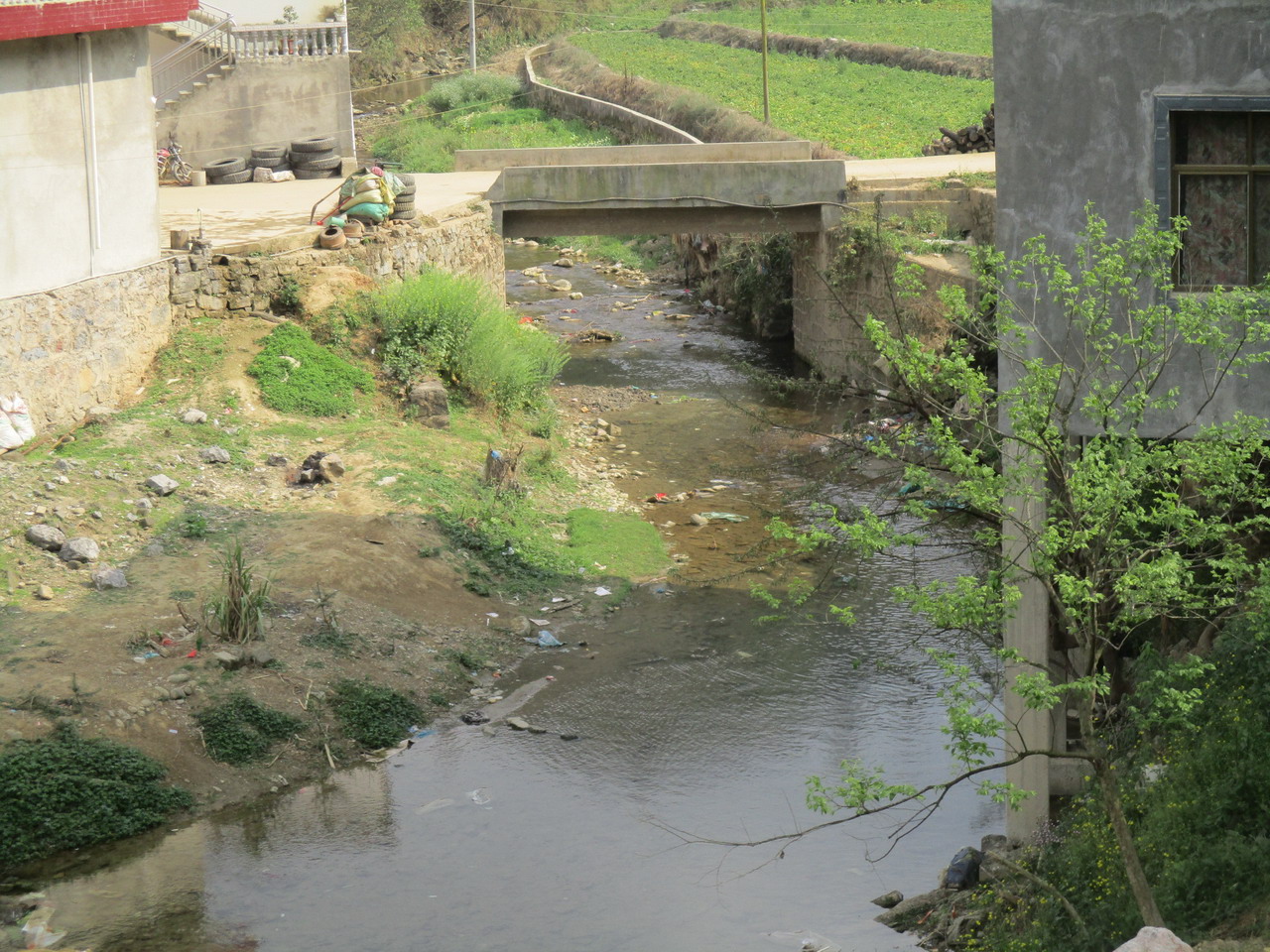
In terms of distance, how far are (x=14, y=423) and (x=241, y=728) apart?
471 centimetres

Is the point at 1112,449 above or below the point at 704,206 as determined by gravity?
below

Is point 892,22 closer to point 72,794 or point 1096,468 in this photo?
point 72,794

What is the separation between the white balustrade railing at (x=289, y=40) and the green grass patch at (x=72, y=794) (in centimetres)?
1826

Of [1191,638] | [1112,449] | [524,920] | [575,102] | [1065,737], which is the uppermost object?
[575,102]

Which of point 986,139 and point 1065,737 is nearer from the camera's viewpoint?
point 1065,737

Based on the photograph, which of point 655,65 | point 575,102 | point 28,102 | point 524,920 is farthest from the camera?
point 655,65

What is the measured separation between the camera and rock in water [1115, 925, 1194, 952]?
5711 millimetres

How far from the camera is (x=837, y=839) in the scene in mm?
9672

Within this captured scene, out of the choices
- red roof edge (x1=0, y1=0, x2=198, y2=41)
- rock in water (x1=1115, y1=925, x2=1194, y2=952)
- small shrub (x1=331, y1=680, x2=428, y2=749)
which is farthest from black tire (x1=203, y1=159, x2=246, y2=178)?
rock in water (x1=1115, y1=925, x2=1194, y2=952)

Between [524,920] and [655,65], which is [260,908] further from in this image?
[655,65]

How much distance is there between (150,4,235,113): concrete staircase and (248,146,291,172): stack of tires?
1.45 metres

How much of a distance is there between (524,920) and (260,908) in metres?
1.67

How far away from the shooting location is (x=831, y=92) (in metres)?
35.7

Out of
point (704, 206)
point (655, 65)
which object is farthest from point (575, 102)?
point (704, 206)
